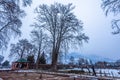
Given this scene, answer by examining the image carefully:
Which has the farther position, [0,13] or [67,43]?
[67,43]

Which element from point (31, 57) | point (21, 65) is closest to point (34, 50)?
point (31, 57)

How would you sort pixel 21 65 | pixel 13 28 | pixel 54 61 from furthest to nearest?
pixel 21 65 → pixel 54 61 → pixel 13 28

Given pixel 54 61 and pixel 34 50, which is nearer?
pixel 54 61

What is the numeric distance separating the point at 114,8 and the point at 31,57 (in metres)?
42.6

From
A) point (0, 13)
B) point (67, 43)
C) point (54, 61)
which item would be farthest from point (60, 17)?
point (0, 13)

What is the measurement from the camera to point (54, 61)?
3469 centimetres

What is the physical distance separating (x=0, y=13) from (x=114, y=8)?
30.4ft

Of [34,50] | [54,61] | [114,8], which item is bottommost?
[54,61]

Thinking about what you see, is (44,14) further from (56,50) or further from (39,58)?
(39,58)

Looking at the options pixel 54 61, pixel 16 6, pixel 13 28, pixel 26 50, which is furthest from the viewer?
pixel 26 50

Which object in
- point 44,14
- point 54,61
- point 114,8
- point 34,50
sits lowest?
point 54,61

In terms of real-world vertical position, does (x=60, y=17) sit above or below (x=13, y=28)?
above

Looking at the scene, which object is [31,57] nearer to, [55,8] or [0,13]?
[55,8]

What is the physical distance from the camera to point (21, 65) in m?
45.8
